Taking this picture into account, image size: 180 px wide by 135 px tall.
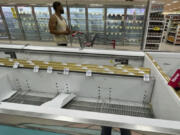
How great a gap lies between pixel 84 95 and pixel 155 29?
4.68 metres

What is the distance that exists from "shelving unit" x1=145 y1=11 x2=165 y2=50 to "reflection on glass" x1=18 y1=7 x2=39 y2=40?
511cm

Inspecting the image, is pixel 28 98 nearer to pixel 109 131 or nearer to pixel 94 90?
pixel 94 90

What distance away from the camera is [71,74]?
4.56ft

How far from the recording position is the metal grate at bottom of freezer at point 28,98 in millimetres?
1486

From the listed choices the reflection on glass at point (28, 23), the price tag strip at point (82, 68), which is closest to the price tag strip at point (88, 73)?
the price tag strip at point (82, 68)

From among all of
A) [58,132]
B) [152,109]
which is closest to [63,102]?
[58,132]

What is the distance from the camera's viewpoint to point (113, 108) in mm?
1327

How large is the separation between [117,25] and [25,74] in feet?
14.9

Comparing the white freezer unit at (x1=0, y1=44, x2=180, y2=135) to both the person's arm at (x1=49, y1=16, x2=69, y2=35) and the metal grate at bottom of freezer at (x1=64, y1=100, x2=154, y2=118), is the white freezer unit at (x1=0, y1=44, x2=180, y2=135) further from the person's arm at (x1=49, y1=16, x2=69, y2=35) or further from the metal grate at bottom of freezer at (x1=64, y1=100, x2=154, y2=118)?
the person's arm at (x1=49, y1=16, x2=69, y2=35)

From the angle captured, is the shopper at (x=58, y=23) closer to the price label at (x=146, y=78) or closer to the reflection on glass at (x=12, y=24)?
the price label at (x=146, y=78)

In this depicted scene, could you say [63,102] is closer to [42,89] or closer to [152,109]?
[42,89]

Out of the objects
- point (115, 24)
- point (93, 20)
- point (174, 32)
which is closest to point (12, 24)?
point (93, 20)

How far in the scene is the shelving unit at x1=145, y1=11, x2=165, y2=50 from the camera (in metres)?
4.70

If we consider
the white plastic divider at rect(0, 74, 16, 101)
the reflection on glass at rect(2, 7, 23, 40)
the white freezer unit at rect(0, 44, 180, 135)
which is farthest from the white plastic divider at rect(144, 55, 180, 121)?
the reflection on glass at rect(2, 7, 23, 40)
